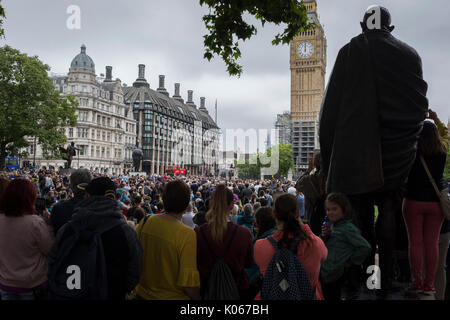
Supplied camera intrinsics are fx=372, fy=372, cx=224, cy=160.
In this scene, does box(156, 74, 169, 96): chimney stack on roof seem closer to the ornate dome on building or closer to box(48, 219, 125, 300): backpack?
the ornate dome on building

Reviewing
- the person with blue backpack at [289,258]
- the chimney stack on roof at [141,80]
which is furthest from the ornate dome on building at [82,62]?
the person with blue backpack at [289,258]

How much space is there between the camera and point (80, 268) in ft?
9.33

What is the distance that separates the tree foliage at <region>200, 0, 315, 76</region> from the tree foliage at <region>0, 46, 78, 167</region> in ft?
99.6

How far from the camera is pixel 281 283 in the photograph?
9.18 ft

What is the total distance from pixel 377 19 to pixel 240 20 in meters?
3.20

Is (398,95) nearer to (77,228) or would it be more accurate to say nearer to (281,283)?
(281,283)

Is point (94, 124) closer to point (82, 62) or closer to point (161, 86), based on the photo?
point (82, 62)

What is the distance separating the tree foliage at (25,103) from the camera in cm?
3281

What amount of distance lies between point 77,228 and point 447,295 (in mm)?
3996

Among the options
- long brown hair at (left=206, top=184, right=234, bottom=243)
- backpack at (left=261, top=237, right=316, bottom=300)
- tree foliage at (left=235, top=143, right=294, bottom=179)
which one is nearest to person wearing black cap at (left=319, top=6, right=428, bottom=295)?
long brown hair at (left=206, top=184, right=234, bottom=243)

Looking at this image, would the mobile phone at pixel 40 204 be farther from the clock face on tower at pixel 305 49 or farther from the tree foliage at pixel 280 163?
the clock face on tower at pixel 305 49

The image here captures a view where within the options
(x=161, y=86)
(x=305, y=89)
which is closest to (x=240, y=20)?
(x=305, y=89)

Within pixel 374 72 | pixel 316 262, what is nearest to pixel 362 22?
pixel 374 72

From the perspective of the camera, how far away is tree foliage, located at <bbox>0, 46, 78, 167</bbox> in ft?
108
